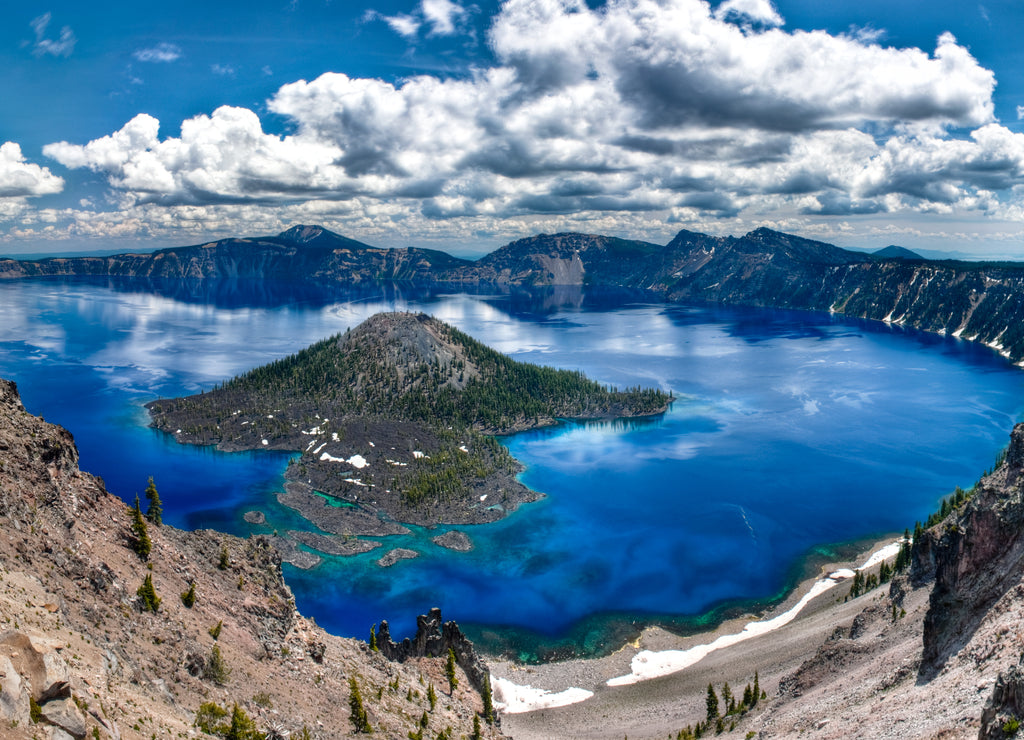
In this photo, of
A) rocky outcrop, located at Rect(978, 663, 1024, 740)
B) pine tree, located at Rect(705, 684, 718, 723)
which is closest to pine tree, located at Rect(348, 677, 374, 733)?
rocky outcrop, located at Rect(978, 663, 1024, 740)

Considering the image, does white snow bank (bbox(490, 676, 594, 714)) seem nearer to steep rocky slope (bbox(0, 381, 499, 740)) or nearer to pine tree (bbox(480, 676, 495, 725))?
pine tree (bbox(480, 676, 495, 725))

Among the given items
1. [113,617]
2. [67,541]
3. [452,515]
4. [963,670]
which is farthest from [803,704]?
[452,515]

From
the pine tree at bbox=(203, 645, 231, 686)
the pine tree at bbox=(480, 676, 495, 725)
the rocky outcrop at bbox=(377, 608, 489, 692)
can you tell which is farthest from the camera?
the rocky outcrop at bbox=(377, 608, 489, 692)

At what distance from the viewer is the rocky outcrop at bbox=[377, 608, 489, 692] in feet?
262

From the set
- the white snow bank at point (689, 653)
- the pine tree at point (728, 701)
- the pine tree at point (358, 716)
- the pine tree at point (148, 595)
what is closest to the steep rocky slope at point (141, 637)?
the pine tree at point (148, 595)

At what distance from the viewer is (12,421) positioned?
184 ft

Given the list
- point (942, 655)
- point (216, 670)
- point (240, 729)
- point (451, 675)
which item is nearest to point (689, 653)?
point (451, 675)

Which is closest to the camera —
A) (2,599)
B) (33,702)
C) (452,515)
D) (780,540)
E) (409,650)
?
(33,702)

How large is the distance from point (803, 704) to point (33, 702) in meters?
69.5

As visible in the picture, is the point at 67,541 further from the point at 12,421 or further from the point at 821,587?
the point at 821,587

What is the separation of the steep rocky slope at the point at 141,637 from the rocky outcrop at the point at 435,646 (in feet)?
20.3

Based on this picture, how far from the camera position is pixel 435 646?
80250mm

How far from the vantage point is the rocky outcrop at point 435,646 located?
3142 inches

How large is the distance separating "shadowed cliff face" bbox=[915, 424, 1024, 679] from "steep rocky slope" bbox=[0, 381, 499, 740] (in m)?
45.6
